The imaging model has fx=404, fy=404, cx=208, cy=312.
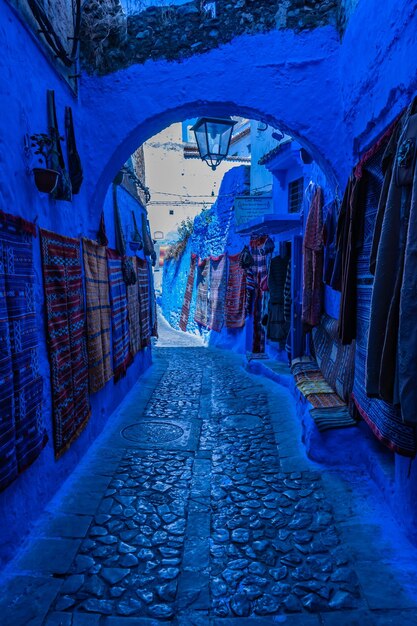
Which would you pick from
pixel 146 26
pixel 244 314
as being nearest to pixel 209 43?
A: pixel 146 26

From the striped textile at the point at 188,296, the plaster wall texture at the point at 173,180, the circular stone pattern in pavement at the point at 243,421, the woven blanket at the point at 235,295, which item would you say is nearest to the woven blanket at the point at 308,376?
the circular stone pattern in pavement at the point at 243,421

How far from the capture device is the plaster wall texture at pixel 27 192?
2.79 m

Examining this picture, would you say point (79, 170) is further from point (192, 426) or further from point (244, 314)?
point (244, 314)

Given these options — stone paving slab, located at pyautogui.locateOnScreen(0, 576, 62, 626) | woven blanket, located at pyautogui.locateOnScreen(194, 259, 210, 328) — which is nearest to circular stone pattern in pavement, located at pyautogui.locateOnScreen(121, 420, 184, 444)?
stone paving slab, located at pyautogui.locateOnScreen(0, 576, 62, 626)

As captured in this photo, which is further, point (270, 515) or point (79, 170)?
point (79, 170)

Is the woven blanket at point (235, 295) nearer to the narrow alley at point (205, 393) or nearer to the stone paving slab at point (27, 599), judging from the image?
the narrow alley at point (205, 393)

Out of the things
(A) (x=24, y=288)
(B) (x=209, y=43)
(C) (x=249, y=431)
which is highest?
(B) (x=209, y=43)

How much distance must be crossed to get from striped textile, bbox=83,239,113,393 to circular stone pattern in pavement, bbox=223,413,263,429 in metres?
1.72

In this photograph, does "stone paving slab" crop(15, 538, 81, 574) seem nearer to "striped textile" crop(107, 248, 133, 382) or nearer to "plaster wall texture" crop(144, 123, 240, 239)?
"striped textile" crop(107, 248, 133, 382)

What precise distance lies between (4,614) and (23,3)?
4191mm

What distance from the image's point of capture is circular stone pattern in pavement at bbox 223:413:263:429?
531cm

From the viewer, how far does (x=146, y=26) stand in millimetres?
4691

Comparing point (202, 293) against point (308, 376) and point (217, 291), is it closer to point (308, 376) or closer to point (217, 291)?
point (217, 291)

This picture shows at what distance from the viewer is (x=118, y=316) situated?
6.07 meters
